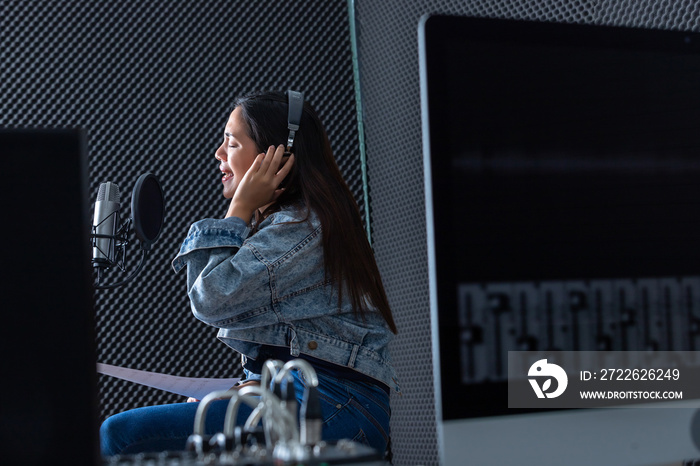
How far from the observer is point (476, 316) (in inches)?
30.5

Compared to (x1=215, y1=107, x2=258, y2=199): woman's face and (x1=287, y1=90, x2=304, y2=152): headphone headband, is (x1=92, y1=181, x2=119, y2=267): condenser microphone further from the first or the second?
(x1=287, y1=90, x2=304, y2=152): headphone headband

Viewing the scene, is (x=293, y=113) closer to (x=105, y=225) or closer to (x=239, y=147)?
(x=239, y=147)

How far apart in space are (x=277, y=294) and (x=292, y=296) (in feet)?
0.14

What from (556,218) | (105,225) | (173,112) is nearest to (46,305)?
(556,218)

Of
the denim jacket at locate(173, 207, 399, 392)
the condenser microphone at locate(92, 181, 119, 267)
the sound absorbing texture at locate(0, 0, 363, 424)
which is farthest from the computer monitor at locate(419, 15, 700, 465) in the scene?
the sound absorbing texture at locate(0, 0, 363, 424)

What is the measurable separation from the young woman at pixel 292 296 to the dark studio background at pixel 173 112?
0.60 metres

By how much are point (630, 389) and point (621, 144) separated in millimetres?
274

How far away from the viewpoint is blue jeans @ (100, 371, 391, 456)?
1284 mm

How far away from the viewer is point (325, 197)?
1432 mm

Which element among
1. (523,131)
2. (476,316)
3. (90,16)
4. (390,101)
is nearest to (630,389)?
(476,316)

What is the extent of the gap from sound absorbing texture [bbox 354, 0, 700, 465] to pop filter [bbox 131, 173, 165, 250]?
2.61ft

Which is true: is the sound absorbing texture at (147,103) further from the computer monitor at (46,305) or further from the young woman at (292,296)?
the computer monitor at (46,305)

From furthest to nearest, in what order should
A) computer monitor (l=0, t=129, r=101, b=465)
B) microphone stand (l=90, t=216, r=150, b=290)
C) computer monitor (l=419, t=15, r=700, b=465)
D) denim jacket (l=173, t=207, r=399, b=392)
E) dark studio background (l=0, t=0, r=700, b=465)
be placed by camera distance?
dark studio background (l=0, t=0, r=700, b=465) → microphone stand (l=90, t=216, r=150, b=290) → denim jacket (l=173, t=207, r=399, b=392) → computer monitor (l=419, t=15, r=700, b=465) → computer monitor (l=0, t=129, r=101, b=465)

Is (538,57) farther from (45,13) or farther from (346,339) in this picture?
(45,13)
